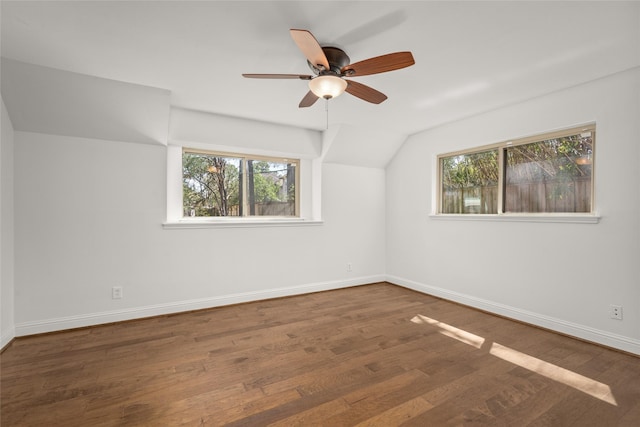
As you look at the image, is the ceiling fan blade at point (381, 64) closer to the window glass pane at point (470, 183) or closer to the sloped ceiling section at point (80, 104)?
the sloped ceiling section at point (80, 104)

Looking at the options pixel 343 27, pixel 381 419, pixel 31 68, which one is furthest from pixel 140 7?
pixel 381 419

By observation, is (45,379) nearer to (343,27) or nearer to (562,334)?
(343,27)

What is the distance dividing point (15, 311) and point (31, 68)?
2.17 metres

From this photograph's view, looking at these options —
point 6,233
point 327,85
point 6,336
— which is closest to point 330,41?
point 327,85

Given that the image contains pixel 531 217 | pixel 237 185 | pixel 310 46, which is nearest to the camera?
pixel 310 46

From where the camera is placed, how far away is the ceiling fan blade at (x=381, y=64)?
6.07 ft

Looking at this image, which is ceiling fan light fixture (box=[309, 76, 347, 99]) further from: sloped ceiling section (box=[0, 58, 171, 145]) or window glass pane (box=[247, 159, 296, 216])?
window glass pane (box=[247, 159, 296, 216])

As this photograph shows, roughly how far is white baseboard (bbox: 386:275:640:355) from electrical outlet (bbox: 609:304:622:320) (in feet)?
0.51

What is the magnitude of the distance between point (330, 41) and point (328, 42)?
2 centimetres

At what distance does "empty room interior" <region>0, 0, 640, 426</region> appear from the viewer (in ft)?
6.22

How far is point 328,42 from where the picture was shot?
7.04ft

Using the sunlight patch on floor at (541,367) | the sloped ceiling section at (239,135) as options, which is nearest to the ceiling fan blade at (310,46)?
the sloped ceiling section at (239,135)

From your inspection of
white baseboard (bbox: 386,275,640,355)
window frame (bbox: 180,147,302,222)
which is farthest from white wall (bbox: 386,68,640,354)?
window frame (bbox: 180,147,302,222)

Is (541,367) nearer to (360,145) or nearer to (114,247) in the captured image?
(360,145)
